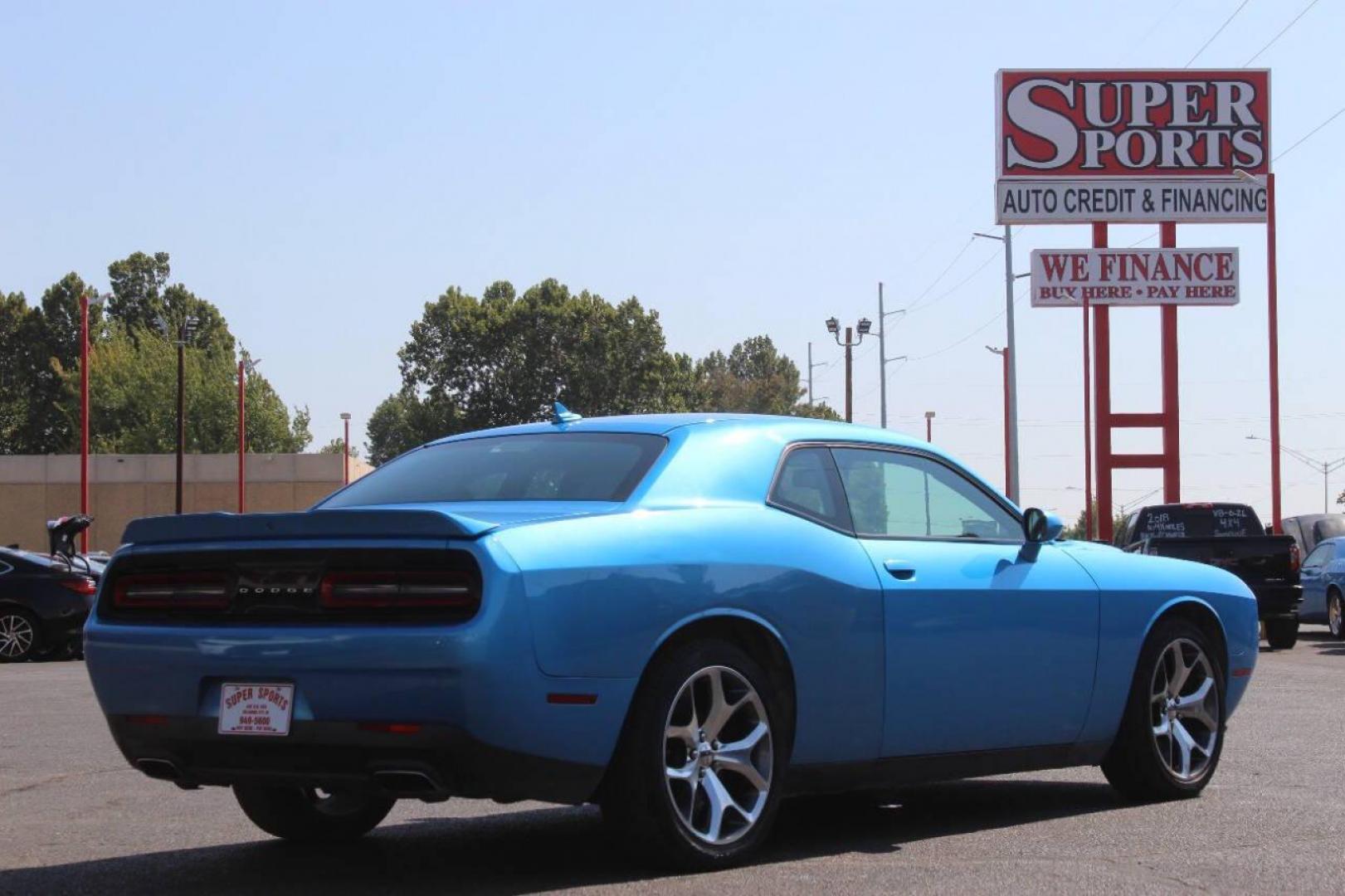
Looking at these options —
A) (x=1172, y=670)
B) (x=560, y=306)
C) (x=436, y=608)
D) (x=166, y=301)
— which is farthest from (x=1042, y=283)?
(x=166, y=301)

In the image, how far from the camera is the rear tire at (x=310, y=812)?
285 inches

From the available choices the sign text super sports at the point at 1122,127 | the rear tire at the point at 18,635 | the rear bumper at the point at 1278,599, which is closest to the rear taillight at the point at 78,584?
the rear tire at the point at 18,635

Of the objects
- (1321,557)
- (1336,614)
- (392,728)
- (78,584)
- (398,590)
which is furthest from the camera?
(1321,557)

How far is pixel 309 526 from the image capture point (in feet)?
20.1

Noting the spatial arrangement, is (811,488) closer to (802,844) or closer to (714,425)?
(714,425)

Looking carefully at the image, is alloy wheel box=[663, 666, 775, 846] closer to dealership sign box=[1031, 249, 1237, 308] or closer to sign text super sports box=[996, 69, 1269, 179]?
sign text super sports box=[996, 69, 1269, 179]

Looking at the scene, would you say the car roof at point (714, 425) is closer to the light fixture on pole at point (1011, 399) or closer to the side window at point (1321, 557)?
the side window at point (1321, 557)

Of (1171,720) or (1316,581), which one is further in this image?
(1316,581)

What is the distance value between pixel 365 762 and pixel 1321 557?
2394 cm

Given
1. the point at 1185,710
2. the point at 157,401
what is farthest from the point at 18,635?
the point at 157,401

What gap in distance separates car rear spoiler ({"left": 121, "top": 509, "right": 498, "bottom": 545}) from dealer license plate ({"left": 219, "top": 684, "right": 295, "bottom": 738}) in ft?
1.51

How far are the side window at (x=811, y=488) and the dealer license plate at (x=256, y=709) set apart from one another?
6.07ft

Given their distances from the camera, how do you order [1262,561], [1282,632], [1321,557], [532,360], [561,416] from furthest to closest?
[532,360], [1321,557], [1282,632], [1262,561], [561,416]

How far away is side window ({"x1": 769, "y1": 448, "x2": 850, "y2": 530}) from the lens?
709 cm
